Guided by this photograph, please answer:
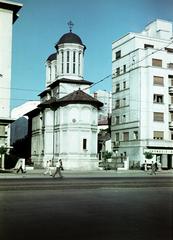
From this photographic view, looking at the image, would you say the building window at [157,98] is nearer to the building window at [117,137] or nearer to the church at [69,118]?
the church at [69,118]

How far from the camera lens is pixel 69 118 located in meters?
47.4

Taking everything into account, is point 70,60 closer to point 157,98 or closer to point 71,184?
point 157,98

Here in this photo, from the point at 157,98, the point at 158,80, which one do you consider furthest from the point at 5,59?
the point at 157,98

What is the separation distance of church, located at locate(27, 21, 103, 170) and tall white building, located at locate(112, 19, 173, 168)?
532 cm

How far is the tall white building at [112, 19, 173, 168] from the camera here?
5041cm

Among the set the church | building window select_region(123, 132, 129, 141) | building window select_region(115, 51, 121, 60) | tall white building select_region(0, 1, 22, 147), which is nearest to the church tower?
the church

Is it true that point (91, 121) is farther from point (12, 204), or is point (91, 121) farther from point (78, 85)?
point (12, 204)

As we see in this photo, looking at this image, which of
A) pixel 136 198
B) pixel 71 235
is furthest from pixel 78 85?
pixel 71 235

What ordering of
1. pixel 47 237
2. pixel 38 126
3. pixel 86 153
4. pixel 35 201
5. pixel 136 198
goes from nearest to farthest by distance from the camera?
1. pixel 47 237
2. pixel 35 201
3. pixel 136 198
4. pixel 86 153
5. pixel 38 126

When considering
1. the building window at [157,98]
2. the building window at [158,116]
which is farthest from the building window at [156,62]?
the building window at [158,116]

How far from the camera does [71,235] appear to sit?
22.1 ft

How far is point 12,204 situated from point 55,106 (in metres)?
40.3

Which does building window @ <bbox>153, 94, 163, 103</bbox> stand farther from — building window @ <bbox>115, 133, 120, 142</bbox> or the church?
building window @ <bbox>115, 133, 120, 142</bbox>

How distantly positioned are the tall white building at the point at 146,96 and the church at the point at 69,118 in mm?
5320
